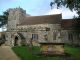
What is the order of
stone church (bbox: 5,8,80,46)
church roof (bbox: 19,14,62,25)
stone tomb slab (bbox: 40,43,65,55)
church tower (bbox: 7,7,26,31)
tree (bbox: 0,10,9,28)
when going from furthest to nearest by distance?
tree (bbox: 0,10,9,28)
church tower (bbox: 7,7,26,31)
church roof (bbox: 19,14,62,25)
stone church (bbox: 5,8,80,46)
stone tomb slab (bbox: 40,43,65,55)

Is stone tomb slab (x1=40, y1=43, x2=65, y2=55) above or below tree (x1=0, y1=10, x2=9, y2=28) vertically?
below

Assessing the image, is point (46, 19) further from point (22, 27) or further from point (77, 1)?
point (77, 1)

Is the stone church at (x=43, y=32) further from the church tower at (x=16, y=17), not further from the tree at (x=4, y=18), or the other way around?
the tree at (x=4, y=18)

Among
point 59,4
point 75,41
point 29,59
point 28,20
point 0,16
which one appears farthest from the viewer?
point 0,16

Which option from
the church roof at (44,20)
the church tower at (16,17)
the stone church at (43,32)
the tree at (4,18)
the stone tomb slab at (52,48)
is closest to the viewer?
the stone tomb slab at (52,48)

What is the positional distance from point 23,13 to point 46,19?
9.24 m

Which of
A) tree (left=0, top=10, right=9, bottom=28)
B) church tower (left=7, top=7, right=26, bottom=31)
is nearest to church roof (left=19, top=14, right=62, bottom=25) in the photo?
church tower (left=7, top=7, right=26, bottom=31)

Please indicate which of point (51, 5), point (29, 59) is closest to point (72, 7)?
point (51, 5)

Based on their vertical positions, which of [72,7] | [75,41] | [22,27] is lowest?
[75,41]

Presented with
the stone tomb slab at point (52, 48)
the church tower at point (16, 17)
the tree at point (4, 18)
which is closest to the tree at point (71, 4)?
the stone tomb slab at point (52, 48)

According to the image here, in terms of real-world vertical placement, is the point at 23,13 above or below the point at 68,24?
above

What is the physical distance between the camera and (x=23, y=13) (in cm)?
5450

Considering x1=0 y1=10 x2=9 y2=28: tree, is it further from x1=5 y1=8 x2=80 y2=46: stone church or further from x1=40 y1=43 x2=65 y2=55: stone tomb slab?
x1=40 y1=43 x2=65 y2=55: stone tomb slab

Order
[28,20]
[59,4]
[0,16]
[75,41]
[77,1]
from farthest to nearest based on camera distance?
[0,16], [28,20], [75,41], [59,4], [77,1]
